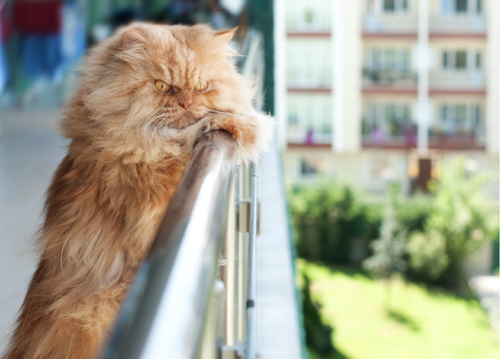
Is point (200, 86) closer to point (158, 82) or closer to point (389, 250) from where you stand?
point (158, 82)

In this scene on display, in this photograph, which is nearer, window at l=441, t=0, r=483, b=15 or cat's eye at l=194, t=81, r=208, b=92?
cat's eye at l=194, t=81, r=208, b=92

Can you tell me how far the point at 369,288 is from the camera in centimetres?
1210

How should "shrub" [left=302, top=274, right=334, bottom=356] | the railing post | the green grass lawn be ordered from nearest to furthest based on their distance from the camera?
the railing post < "shrub" [left=302, top=274, right=334, bottom=356] < the green grass lawn

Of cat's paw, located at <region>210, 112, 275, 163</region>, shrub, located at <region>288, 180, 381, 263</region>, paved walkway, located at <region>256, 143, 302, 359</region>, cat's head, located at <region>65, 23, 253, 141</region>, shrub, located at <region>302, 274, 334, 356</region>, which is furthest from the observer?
shrub, located at <region>288, 180, 381, 263</region>

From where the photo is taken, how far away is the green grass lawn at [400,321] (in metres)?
9.61

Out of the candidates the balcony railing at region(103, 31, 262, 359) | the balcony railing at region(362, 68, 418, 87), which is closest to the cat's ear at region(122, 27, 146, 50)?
the balcony railing at region(103, 31, 262, 359)

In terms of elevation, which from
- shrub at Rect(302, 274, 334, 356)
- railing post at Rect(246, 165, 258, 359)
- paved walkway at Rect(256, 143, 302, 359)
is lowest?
shrub at Rect(302, 274, 334, 356)

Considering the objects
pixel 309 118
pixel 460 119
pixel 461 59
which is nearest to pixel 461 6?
pixel 461 59

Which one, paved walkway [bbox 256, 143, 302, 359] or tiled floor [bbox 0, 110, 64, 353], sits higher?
tiled floor [bbox 0, 110, 64, 353]

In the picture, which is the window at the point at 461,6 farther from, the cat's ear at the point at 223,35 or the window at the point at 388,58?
the cat's ear at the point at 223,35

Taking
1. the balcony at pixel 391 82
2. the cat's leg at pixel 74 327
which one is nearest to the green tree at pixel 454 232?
the balcony at pixel 391 82

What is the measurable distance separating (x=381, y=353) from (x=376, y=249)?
2.80 metres

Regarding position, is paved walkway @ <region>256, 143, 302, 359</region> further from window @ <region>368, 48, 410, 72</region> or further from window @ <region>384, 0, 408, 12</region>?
window @ <region>384, 0, 408, 12</region>

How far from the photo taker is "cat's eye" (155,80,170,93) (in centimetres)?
100
